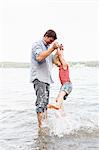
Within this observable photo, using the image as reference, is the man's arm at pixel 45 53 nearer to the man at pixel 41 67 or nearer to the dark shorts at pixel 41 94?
the man at pixel 41 67

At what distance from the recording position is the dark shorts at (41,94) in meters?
9.26

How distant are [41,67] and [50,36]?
24.2 inches

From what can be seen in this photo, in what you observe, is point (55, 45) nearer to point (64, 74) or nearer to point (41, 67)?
point (41, 67)

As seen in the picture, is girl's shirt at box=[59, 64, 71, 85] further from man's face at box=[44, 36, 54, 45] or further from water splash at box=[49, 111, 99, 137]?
man's face at box=[44, 36, 54, 45]

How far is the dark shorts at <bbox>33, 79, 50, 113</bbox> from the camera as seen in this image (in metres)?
9.26

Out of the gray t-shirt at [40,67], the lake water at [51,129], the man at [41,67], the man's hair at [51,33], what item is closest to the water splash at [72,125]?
the lake water at [51,129]

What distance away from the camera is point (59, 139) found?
344 inches

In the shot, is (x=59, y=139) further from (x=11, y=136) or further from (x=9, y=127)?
(x=9, y=127)

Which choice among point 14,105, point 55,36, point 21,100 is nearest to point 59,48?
point 55,36

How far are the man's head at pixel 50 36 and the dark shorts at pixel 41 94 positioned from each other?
0.78 metres

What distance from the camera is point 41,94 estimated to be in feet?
30.6

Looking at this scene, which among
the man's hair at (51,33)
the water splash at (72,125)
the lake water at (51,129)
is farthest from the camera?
the water splash at (72,125)

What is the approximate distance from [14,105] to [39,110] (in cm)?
426

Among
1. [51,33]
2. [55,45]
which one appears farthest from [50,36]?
[55,45]
